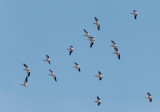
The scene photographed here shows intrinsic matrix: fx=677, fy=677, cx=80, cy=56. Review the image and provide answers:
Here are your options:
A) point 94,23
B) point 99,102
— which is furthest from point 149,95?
point 94,23

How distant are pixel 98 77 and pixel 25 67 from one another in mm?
21221

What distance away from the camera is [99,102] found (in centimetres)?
19662

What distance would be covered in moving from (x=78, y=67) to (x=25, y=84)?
1628cm

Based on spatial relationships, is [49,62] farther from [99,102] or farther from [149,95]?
[149,95]

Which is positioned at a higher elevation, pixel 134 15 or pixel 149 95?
pixel 134 15

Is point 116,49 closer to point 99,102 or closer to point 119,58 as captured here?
point 119,58

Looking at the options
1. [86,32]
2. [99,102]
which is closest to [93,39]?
[86,32]

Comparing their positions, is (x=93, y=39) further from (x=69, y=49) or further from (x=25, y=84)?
(x=25, y=84)

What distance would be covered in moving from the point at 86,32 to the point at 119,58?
1206 cm

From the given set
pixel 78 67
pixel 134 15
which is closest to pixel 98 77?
pixel 78 67

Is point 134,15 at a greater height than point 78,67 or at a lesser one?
greater

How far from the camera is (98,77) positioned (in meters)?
196

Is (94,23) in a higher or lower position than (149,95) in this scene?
higher

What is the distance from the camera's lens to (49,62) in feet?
647
